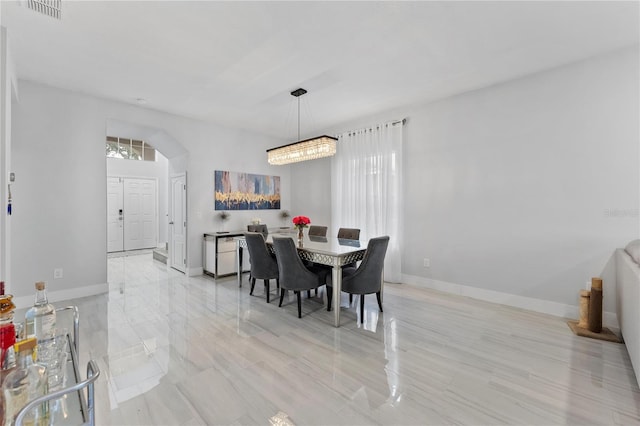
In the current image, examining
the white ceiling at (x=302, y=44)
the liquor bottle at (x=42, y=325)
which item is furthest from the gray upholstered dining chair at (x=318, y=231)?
the liquor bottle at (x=42, y=325)

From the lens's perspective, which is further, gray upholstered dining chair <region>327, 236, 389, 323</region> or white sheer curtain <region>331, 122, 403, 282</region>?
white sheer curtain <region>331, 122, 403, 282</region>

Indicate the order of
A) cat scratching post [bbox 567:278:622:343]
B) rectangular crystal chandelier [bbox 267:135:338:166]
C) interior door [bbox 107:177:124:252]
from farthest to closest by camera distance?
1. interior door [bbox 107:177:124:252]
2. rectangular crystal chandelier [bbox 267:135:338:166]
3. cat scratching post [bbox 567:278:622:343]

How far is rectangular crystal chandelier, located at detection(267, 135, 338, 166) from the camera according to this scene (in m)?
3.76

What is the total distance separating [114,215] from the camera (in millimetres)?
7617

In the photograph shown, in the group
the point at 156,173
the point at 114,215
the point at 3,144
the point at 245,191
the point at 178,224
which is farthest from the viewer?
the point at 156,173

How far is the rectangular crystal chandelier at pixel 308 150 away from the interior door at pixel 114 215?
19.0 feet

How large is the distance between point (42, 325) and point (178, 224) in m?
4.49

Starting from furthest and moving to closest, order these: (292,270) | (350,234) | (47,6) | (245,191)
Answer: (245,191) < (350,234) < (292,270) < (47,6)

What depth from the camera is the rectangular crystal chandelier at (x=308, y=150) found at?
148 inches

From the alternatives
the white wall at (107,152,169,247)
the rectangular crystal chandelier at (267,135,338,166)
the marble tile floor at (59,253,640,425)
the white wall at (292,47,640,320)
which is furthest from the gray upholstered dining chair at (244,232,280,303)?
the white wall at (107,152,169,247)

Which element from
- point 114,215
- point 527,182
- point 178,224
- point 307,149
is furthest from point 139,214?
point 527,182

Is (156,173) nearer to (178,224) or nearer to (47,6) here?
(178,224)

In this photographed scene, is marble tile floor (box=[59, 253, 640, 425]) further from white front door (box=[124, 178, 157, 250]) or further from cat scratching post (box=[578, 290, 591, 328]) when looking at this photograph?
white front door (box=[124, 178, 157, 250])

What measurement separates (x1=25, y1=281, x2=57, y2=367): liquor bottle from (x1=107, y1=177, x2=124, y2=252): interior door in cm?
764
